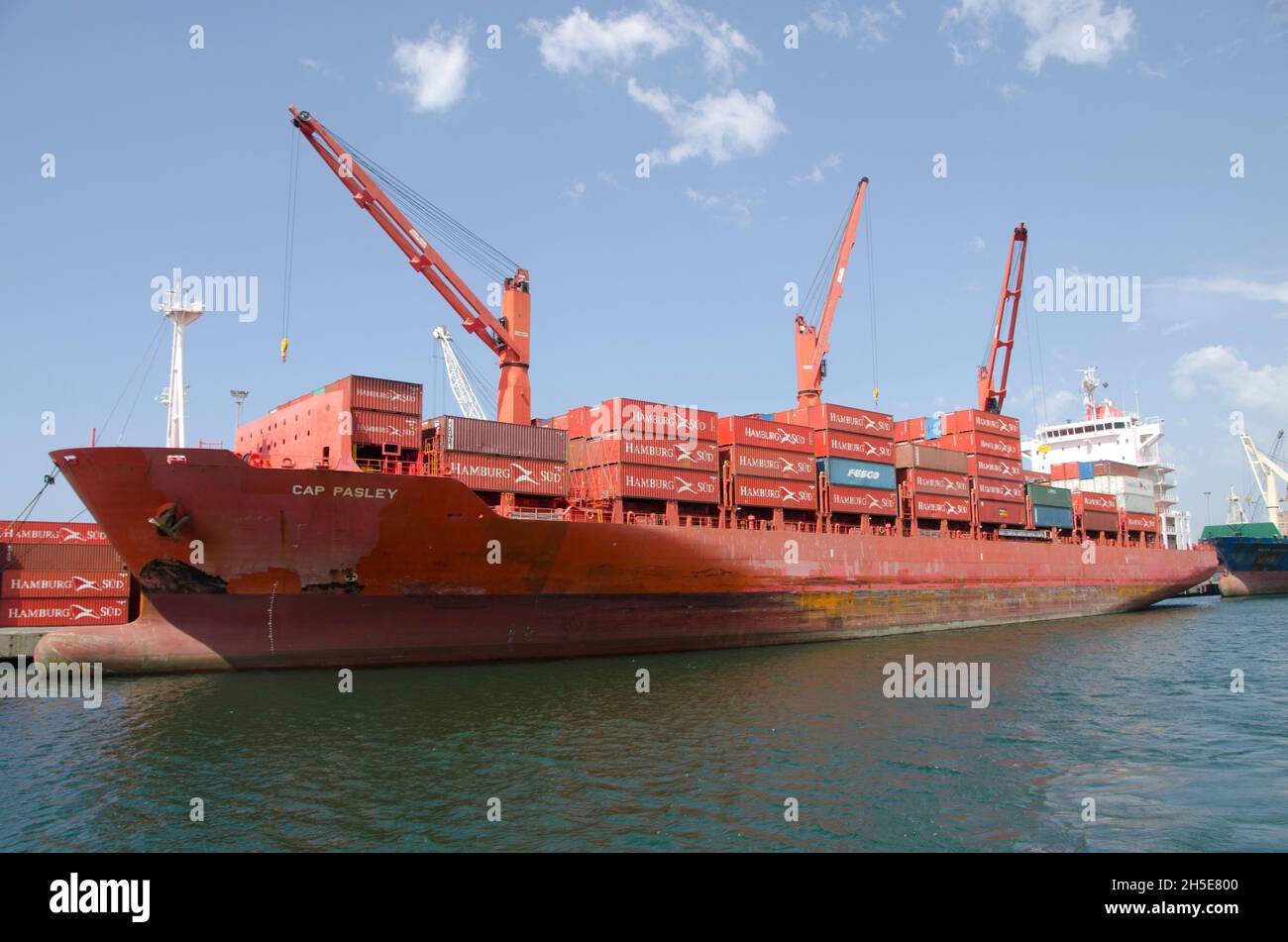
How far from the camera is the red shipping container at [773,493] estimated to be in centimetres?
3075

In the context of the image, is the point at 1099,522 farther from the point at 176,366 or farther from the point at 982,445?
the point at 176,366

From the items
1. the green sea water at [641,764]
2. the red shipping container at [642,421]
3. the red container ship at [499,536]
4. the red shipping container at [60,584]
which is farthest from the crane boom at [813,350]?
the red shipping container at [60,584]

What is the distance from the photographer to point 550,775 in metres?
12.5

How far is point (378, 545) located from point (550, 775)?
11.1 meters

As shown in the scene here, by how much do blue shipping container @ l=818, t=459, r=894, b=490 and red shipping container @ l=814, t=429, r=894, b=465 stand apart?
22 cm

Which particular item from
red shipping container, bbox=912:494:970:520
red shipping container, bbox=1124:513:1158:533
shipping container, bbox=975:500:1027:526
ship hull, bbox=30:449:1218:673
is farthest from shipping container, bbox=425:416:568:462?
red shipping container, bbox=1124:513:1158:533

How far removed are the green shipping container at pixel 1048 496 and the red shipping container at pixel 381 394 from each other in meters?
35.2

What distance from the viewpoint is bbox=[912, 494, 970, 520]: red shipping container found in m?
37.7

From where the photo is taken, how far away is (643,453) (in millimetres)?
28031

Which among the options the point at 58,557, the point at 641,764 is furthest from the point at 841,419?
the point at 58,557

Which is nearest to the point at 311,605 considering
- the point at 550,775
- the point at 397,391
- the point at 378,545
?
the point at 378,545

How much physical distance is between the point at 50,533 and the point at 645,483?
72.3ft

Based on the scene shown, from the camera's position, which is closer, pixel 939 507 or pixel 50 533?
pixel 50 533

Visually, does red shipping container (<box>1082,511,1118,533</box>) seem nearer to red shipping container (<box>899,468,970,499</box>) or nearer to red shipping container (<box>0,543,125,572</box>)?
red shipping container (<box>899,468,970,499</box>)
